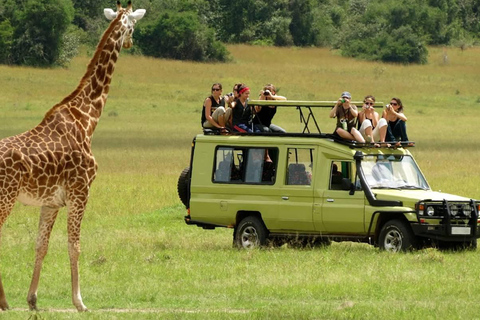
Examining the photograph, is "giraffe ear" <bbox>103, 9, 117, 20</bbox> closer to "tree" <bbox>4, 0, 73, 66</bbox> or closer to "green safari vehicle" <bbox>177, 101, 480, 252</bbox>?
"green safari vehicle" <bbox>177, 101, 480, 252</bbox>

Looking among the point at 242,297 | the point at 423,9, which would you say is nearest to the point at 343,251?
the point at 242,297

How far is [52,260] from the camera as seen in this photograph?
16500 mm

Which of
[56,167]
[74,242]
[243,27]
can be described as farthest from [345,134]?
[243,27]

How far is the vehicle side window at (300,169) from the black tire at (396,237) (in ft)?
4.25

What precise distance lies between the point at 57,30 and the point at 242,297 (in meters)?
65.4

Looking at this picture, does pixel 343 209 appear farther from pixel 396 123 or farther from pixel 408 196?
pixel 396 123

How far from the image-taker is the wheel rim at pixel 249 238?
1797 cm

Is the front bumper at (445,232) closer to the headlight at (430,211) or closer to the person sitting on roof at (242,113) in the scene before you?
the headlight at (430,211)

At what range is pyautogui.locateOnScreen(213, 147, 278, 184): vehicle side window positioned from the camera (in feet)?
58.9

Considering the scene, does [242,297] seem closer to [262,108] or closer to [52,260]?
[52,260]

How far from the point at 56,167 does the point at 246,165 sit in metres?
6.12

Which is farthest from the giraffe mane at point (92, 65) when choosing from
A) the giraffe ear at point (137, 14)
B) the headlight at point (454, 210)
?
the headlight at point (454, 210)

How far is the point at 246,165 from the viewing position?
59.2 feet

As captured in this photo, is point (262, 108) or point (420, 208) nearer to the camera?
point (420, 208)
